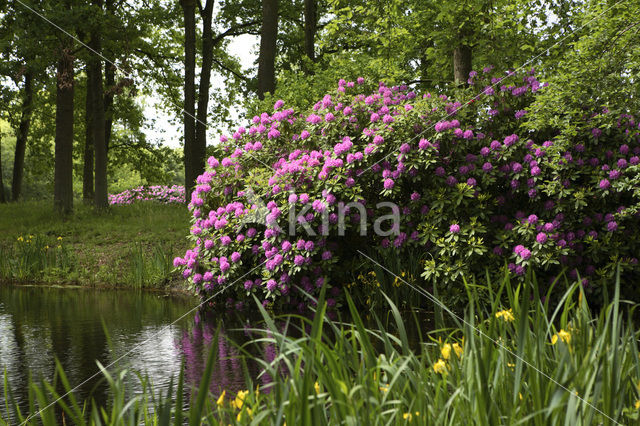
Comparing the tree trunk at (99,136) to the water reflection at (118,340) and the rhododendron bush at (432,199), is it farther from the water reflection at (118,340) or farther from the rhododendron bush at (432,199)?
the rhododendron bush at (432,199)

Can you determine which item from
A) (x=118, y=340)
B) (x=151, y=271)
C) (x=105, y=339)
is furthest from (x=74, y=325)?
(x=151, y=271)

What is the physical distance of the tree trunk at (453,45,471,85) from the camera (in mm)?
9367

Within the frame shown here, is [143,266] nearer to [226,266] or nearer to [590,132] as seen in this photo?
[226,266]

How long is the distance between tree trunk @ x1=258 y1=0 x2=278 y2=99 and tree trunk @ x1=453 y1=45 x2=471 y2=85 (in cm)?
491

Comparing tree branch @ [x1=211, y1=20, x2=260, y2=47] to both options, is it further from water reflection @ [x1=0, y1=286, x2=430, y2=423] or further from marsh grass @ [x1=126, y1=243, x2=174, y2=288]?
water reflection @ [x1=0, y1=286, x2=430, y2=423]

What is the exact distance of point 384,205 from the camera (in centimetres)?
801

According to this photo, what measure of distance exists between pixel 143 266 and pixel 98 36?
8.07m

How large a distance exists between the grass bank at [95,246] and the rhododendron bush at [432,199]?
2.60 m

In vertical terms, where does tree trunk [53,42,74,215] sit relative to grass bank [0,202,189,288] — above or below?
above

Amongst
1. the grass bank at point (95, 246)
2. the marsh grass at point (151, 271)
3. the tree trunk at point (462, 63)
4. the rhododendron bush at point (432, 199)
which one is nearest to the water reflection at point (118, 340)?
the marsh grass at point (151, 271)

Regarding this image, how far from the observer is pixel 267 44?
1352cm

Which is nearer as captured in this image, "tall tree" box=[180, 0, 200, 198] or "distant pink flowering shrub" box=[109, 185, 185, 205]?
"tall tree" box=[180, 0, 200, 198]

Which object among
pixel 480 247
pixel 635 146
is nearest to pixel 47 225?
pixel 480 247

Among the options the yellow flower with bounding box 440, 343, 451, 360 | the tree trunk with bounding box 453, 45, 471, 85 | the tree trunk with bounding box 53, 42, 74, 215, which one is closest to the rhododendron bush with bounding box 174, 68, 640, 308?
the tree trunk with bounding box 453, 45, 471, 85
